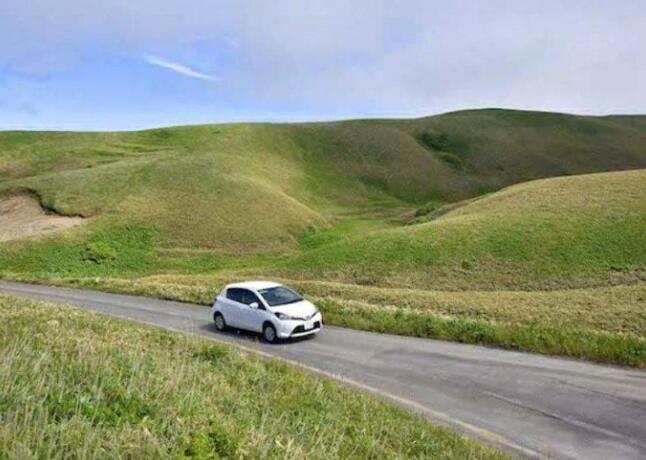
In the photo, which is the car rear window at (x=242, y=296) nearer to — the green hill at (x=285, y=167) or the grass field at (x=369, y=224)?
the grass field at (x=369, y=224)

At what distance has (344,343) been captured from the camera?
768 inches

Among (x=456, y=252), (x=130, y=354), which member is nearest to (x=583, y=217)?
(x=456, y=252)

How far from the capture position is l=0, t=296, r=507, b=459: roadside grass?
568 cm

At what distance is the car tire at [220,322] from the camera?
2190 cm

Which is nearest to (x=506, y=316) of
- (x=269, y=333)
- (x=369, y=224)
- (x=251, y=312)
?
(x=269, y=333)

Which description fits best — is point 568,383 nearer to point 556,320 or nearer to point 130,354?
point 556,320

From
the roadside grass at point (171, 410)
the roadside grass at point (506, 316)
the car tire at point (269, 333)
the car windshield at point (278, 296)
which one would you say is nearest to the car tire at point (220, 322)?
the car windshield at point (278, 296)

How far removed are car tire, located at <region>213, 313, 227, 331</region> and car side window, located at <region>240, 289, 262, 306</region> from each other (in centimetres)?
125

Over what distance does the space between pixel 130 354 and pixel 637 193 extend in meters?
45.5

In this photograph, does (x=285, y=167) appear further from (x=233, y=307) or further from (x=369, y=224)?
(x=233, y=307)

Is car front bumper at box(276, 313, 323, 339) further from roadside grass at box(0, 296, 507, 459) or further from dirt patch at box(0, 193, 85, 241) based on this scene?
dirt patch at box(0, 193, 85, 241)

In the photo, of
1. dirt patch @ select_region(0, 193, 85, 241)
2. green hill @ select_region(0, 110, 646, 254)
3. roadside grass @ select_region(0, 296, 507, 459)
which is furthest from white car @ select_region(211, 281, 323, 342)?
dirt patch @ select_region(0, 193, 85, 241)

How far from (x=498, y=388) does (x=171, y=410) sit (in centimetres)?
976

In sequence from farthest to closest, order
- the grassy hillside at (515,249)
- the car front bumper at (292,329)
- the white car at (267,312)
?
1. the grassy hillside at (515,249)
2. the white car at (267,312)
3. the car front bumper at (292,329)
